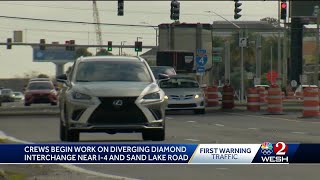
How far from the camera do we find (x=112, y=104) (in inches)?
682

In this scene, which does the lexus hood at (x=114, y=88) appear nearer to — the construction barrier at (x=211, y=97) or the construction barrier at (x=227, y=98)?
the construction barrier at (x=227, y=98)

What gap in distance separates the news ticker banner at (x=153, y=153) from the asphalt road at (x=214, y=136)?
6.40 ft

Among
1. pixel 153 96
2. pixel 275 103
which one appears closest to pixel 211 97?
pixel 275 103

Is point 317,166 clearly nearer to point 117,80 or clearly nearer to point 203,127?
point 117,80

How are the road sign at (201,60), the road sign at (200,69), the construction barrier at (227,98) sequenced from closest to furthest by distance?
the construction barrier at (227,98) < the road sign at (201,60) < the road sign at (200,69)

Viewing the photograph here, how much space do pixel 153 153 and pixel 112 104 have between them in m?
5.67

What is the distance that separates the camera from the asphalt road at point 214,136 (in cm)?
1440

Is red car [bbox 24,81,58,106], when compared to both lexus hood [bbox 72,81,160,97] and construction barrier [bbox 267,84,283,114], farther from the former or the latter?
lexus hood [bbox 72,81,160,97]

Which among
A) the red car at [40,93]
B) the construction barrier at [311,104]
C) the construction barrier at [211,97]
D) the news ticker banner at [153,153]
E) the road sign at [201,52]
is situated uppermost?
the news ticker banner at [153,153]

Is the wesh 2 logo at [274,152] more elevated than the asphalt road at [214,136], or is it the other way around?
the wesh 2 logo at [274,152]

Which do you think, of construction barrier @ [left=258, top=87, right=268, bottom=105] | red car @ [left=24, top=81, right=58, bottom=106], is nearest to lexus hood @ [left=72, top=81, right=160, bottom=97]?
construction barrier @ [left=258, top=87, right=268, bottom=105]

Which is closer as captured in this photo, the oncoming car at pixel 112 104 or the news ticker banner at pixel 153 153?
the news ticker banner at pixel 153 153

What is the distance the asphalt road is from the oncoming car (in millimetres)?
1871

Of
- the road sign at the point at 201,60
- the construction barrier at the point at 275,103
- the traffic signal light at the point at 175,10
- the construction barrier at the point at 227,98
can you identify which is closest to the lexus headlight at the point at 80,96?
the construction barrier at the point at 275,103
